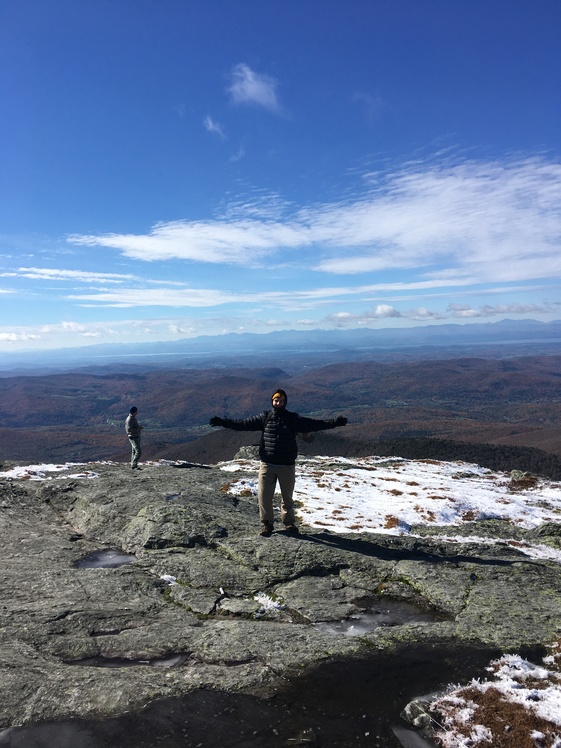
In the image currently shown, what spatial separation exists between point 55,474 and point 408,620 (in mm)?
20379

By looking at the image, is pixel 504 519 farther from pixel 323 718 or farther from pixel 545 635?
pixel 323 718

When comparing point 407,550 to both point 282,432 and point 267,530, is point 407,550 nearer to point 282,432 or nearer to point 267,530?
point 267,530

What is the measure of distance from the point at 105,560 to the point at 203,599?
4002mm

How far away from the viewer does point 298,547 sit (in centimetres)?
1294

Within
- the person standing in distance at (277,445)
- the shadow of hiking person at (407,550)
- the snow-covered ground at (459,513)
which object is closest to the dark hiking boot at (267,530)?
the person standing in distance at (277,445)

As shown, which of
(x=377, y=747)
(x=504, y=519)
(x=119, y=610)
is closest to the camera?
(x=377, y=747)

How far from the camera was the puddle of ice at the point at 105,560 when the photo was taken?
1226 centimetres

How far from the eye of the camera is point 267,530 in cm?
1393

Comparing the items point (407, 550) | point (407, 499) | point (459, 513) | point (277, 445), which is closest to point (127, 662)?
point (277, 445)

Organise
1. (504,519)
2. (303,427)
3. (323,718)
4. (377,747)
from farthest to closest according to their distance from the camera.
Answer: (504,519) < (303,427) < (323,718) < (377,747)

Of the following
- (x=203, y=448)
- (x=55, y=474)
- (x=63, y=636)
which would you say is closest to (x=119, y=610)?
(x=63, y=636)

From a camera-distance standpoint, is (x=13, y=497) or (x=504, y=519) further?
(x=504, y=519)

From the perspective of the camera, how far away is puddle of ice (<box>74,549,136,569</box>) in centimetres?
1226

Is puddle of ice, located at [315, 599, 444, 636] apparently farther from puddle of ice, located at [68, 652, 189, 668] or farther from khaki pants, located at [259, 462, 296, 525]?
khaki pants, located at [259, 462, 296, 525]
